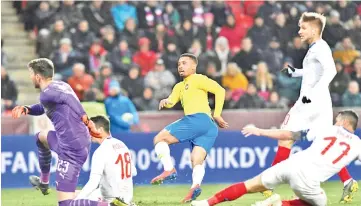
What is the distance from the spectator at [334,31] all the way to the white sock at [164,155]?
886 cm

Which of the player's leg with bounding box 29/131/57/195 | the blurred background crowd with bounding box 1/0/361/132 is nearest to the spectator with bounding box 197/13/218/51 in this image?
the blurred background crowd with bounding box 1/0/361/132

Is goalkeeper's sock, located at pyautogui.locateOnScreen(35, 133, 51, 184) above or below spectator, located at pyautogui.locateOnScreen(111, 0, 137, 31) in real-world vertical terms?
below

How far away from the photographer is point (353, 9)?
23.1 m

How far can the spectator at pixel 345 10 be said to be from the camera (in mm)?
22953

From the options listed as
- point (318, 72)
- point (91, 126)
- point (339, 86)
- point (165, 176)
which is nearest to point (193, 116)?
point (165, 176)

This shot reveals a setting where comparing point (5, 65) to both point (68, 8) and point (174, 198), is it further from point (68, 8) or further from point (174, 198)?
point (174, 198)

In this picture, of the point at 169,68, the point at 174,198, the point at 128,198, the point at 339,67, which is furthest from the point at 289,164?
the point at 339,67

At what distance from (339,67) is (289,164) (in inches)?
434

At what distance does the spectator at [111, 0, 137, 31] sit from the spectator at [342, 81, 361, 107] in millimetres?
4207

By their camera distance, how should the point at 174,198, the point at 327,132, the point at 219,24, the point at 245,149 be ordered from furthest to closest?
the point at 219,24, the point at 245,149, the point at 174,198, the point at 327,132

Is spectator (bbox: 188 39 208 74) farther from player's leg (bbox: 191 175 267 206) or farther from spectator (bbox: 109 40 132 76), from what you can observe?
player's leg (bbox: 191 175 267 206)

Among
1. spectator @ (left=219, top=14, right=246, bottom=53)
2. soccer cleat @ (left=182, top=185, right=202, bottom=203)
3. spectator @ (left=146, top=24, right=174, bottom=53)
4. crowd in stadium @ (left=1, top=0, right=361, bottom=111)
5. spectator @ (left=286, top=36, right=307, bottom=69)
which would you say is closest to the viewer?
soccer cleat @ (left=182, top=185, right=202, bottom=203)

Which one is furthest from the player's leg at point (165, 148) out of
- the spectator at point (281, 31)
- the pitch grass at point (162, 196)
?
the spectator at point (281, 31)

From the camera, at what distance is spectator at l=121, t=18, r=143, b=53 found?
2095 cm
